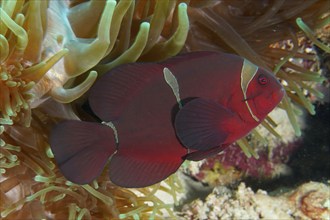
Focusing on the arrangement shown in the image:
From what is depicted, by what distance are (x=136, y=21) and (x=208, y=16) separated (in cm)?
39

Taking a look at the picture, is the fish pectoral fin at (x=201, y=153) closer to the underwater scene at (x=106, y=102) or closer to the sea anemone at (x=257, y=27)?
the underwater scene at (x=106, y=102)

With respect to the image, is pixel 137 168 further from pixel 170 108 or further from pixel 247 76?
pixel 247 76

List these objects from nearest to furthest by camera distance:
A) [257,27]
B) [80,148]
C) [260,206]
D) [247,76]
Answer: [80,148]
[247,76]
[257,27]
[260,206]

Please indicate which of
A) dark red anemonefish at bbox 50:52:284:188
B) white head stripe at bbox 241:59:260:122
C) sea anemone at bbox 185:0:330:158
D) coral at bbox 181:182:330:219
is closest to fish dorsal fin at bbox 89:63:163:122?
dark red anemonefish at bbox 50:52:284:188

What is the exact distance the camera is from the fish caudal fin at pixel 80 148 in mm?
1273

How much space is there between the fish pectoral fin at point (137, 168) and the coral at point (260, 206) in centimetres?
95

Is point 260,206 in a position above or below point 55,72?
below

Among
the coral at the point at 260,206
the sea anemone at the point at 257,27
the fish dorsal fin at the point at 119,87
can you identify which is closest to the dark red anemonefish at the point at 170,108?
the fish dorsal fin at the point at 119,87

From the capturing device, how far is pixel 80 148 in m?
1.29

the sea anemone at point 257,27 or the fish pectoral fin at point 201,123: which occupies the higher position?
the sea anemone at point 257,27

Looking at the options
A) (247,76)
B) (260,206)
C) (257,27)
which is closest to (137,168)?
(247,76)

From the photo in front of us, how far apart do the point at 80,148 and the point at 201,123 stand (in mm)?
405

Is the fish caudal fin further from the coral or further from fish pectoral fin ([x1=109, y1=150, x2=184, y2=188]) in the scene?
the coral

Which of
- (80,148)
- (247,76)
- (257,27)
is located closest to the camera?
(80,148)
